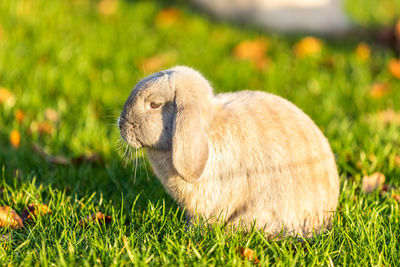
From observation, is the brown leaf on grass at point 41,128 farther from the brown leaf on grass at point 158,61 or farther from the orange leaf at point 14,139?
the brown leaf on grass at point 158,61

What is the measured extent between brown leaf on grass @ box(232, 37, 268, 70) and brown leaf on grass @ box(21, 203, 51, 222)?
3.23 meters

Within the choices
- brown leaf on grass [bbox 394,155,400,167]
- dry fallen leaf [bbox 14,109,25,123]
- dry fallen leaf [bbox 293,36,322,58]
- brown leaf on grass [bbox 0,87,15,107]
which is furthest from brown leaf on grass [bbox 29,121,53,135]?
dry fallen leaf [bbox 293,36,322,58]

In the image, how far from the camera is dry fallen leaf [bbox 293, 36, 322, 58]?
19.3ft

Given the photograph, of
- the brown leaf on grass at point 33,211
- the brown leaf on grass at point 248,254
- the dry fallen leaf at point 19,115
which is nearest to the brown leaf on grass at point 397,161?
the brown leaf on grass at point 248,254

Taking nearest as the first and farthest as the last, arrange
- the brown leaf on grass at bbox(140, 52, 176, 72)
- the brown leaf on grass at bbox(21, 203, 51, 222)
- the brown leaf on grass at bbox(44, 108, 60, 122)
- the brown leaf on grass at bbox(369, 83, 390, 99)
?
1. the brown leaf on grass at bbox(21, 203, 51, 222)
2. the brown leaf on grass at bbox(44, 108, 60, 122)
3. the brown leaf on grass at bbox(369, 83, 390, 99)
4. the brown leaf on grass at bbox(140, 52, 176, 72)

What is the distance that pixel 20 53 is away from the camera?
5.17 meters

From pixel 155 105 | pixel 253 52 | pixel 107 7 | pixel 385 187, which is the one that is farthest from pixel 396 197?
pixel 107 7

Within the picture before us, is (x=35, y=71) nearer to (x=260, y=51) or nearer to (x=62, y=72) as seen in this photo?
(x=62, y=72)

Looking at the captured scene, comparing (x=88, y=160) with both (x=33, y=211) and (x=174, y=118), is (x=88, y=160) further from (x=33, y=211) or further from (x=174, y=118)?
(x=174, y=118)

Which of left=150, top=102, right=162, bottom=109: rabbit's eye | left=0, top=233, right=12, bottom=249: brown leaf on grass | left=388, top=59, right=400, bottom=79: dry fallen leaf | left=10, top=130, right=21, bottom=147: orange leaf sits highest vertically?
left=150, top=102, right=162, bottom=109: rabbit's eye

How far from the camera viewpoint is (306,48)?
5.89 metres

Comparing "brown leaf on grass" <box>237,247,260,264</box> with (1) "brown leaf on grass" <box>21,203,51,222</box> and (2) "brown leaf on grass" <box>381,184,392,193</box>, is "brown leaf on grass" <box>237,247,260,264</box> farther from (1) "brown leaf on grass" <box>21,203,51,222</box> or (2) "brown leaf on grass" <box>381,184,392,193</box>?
(2) "brown leaf on grass" <box>381,184,392,193</box>

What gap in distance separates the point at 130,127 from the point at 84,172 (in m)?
0.91

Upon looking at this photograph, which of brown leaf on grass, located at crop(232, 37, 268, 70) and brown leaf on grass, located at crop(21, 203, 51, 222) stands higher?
brown leaf on grass, located at crop(232, 37, 268, 70)
